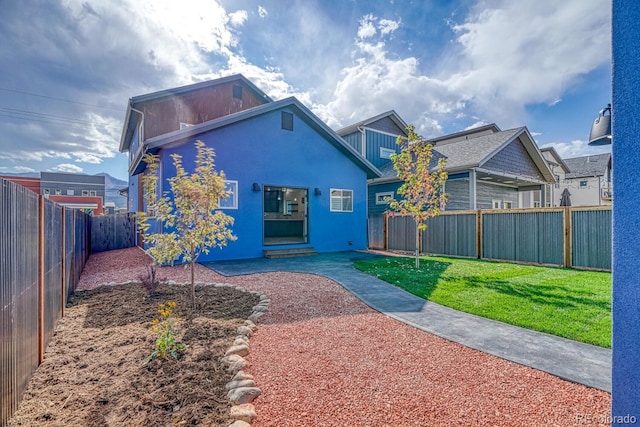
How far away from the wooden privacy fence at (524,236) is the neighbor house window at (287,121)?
6131 mm

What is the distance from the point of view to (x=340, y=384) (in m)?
2.60

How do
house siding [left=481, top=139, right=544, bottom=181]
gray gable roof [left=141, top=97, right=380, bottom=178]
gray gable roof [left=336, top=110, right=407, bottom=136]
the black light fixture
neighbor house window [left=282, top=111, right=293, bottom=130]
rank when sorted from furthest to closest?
gray gable roof [left=336, top=110, right=407, bottom=136], house siding [left=481, top=139, right=544, bottom=181], neighbor house window [left=282, top=111, right=293, bottom=130], gray gable roof [left=141, top=97, right=380, bottom=178], the black light fixture

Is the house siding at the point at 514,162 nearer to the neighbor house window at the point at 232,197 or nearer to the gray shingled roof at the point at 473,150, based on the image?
the gray shingled roof at the point at 473,150

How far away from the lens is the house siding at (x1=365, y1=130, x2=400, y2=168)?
17141 millimetres

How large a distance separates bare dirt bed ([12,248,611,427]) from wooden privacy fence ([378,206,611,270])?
742cm

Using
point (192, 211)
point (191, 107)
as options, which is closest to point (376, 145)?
point (191, 107)

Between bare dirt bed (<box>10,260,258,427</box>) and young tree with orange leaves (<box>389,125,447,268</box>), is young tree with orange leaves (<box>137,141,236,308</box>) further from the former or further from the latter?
young tree with orange leaves (<box>389,125,447,268</box>)

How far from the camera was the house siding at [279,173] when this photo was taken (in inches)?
389

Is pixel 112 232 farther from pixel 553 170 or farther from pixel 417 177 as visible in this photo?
pixel 553 170

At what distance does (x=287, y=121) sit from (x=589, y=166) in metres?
30.9

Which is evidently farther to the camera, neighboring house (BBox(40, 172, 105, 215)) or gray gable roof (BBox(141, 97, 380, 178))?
neighboring house (BBox(40, 172, 105, 215))

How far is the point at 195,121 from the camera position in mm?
14125

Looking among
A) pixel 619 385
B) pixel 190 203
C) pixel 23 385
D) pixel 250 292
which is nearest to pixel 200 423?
pixel 23 385

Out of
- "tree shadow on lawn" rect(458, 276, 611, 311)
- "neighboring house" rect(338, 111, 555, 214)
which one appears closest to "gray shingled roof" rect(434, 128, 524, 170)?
"neighboring house" rect(338, 111, 555, 214)
